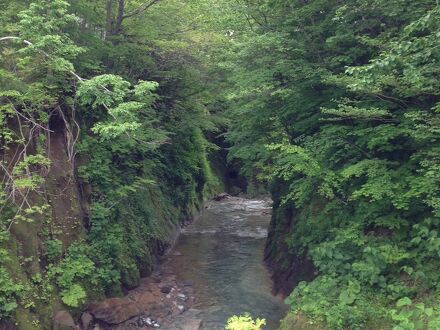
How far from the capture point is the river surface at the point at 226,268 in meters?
13.2

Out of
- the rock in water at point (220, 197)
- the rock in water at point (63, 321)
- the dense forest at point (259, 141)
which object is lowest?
the rock in water at point (63, 321)

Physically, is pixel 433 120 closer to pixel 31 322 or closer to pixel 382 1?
pixel 382 1

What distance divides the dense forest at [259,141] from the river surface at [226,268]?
0.87 metres

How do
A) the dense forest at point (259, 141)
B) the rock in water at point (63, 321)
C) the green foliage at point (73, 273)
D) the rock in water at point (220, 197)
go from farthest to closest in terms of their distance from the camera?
the rock in water at point (220, 197) < the green foliage at point (73, 273) < the rock in water at point (63, 321) < the dense forest at point (259, 141)

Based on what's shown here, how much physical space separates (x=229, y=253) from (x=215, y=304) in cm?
539

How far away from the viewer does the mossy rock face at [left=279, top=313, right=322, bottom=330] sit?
29.8 ft

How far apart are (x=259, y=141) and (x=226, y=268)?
497cm

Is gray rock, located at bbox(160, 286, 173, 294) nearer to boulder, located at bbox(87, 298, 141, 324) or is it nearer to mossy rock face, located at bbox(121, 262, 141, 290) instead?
mossy rock face, located at bbox(121, 262, 141, 290)

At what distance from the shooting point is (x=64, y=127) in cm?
1312

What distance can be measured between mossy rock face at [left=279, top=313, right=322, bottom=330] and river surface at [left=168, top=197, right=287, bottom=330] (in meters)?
2.59

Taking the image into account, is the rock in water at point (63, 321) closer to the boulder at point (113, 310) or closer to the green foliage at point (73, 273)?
the green foliage at point (73, 273)

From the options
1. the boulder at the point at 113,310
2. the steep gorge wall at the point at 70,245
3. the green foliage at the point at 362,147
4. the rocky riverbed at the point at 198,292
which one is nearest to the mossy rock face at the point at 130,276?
the steep gorge wall at the point at 70,245

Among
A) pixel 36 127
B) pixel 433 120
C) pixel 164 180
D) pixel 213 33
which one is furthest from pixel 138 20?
pixel 433 120

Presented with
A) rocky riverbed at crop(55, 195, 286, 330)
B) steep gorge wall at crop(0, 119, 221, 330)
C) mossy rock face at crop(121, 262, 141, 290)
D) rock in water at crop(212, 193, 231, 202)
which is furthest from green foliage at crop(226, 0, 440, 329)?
rock in water at crop(212, 193, 231, 202)
